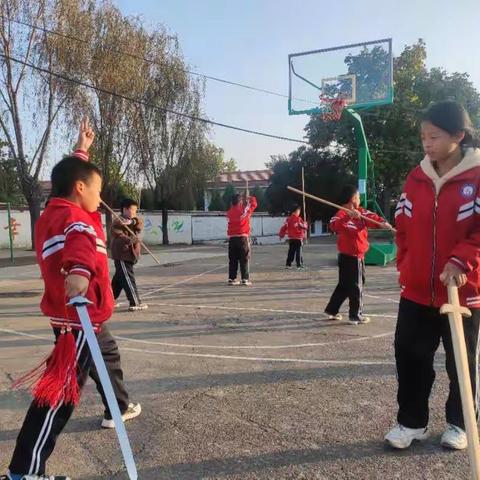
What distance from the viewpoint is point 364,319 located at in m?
7.61

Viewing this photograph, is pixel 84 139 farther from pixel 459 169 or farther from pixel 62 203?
pixel 459 169

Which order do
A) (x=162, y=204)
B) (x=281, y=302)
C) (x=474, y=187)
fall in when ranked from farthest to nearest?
(x=162, y=204) → (x=281, y=302) → (x=474, y=187)

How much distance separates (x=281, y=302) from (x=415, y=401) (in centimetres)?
600

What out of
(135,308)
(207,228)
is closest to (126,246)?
(135,308)

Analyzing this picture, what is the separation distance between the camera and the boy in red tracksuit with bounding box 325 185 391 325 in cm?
740

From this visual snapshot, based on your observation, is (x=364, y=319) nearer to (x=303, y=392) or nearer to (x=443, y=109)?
(x=303, y=392)

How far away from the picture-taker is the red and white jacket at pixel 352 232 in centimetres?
740

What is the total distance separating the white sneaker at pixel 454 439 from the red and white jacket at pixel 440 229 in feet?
2.64

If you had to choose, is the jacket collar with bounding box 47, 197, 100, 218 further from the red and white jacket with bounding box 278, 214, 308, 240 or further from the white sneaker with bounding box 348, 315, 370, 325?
the red and white jacket with bounding box 278, 214, 308, 240

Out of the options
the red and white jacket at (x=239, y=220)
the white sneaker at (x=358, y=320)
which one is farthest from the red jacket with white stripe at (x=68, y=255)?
the red and white jacket at (x=239, y=220)

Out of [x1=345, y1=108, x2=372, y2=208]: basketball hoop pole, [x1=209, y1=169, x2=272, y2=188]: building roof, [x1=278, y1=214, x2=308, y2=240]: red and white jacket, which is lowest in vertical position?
[x1=278, y1=214, x2=308, y2=240]: red and white jacket

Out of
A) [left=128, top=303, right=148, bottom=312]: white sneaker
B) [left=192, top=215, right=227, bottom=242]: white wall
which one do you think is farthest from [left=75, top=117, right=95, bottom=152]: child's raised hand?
[left=192, top=215, right=227, bottom=242]: white wall

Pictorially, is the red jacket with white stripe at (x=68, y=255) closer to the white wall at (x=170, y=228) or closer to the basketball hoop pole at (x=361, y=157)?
the basketball hoop pole at (x=361, y=157)

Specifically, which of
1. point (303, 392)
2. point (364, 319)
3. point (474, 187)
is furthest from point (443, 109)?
point (364, 319)
